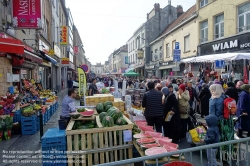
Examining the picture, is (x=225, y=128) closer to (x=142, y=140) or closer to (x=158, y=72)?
(x=142, y=140)

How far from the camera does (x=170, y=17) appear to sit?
110 ft

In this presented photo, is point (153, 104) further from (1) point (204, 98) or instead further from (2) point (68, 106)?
(1) point (204, 98)

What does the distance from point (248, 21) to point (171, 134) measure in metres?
10.5

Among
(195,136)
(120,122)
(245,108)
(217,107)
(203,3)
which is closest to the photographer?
(120,122)

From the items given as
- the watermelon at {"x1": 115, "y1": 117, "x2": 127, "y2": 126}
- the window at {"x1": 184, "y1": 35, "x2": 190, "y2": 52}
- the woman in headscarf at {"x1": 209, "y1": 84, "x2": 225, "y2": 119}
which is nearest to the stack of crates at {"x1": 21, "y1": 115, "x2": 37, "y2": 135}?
the watermelon at {"x1": 115, "y1": 117, "x2": 127, "y2": 126}

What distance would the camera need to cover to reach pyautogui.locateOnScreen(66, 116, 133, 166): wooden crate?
3918mm

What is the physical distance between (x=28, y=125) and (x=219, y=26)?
15.0 m

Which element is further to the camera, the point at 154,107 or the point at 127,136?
the point at 154,107

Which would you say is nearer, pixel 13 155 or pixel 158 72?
pixel 13 155

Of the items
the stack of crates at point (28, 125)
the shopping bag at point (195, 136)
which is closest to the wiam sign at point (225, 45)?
the shopping bag at point (195, 136)

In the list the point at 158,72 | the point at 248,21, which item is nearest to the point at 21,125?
the point at 248,21

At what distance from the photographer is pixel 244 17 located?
12555mm

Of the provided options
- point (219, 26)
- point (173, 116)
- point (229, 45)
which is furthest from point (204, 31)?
point (173, 116)

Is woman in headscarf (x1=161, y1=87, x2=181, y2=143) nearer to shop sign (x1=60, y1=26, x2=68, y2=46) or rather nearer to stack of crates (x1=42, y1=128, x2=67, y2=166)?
stack of crates (x1=42, y1=128, x2=67, y2=166)
